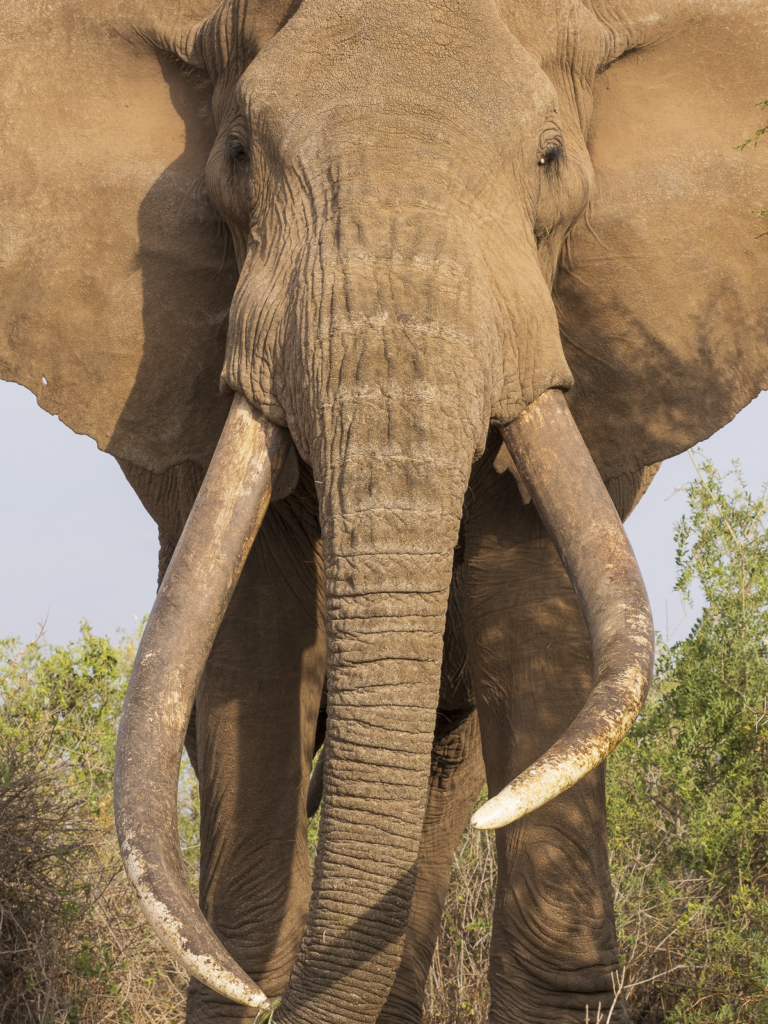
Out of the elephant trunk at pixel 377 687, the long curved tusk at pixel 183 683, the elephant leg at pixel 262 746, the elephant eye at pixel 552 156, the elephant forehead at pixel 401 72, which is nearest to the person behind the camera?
the long curved tusk at pixel 183 683

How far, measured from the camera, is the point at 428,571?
302cm

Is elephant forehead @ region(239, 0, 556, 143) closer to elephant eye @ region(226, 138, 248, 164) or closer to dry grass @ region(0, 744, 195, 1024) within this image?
elephant eye @ region(226, 138, 248, 164)

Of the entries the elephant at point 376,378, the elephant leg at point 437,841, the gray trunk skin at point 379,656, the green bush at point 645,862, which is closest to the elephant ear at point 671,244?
the elephant at point 376,378

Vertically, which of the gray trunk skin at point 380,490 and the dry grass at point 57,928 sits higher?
the gray trunk skin at point 380,490

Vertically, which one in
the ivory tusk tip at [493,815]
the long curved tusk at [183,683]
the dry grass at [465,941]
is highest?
the ivory tusk tip at [493,815]

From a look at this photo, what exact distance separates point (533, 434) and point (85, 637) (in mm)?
4529

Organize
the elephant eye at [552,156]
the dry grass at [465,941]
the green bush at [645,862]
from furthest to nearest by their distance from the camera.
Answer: the dry grass at [465,941], the green bush at [645,862], the elephant eye at [552,156]

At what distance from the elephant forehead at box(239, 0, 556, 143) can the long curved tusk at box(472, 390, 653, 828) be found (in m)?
0.70

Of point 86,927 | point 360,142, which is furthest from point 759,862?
point 360,142

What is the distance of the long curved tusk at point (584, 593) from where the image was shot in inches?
103

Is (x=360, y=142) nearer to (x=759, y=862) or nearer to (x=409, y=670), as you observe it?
(x=409, y=670)

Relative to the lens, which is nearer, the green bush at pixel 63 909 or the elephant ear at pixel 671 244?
the elephant ear at pixel 671 244

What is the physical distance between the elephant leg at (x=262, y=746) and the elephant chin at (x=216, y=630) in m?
0.84

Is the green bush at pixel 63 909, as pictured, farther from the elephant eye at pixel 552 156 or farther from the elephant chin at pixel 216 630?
the elephant eye at pixel 552 156
